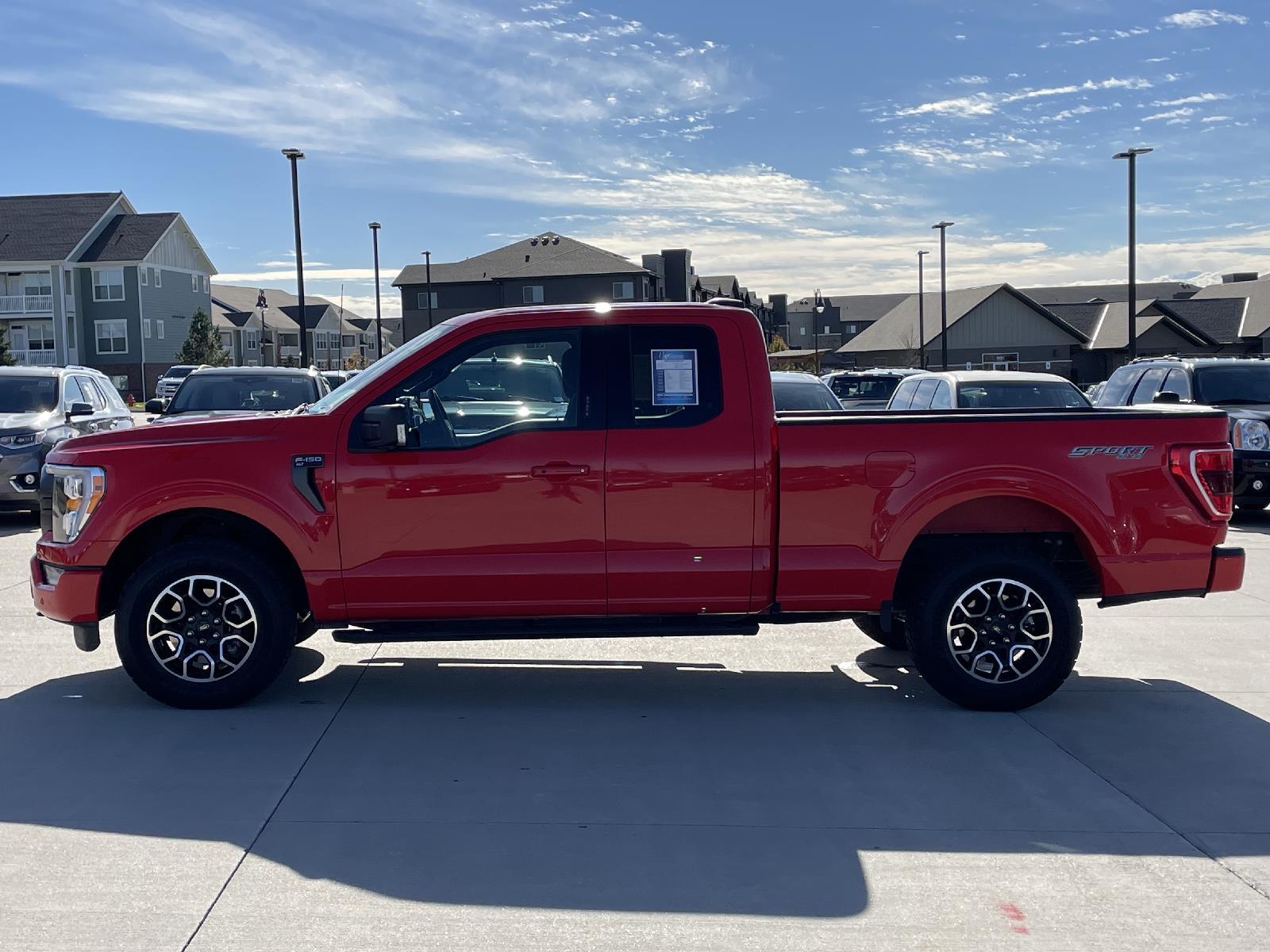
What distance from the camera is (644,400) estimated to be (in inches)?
239

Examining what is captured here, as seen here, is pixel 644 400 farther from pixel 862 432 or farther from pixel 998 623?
pixel 998 623

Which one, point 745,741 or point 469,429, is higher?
point 469,429

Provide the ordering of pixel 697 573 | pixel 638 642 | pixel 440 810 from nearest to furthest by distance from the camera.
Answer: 1. pixel 440 810
2. pixel 697 573
3. pixel 638 642

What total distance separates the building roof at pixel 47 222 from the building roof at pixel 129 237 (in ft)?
3.39

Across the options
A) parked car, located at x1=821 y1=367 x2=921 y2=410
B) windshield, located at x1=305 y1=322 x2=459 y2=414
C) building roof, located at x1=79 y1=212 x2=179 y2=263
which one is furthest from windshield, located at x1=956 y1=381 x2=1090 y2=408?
building roof, located at x1=79 y1=212 x2=179 y2=263

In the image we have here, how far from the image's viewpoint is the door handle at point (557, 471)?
19.4ft

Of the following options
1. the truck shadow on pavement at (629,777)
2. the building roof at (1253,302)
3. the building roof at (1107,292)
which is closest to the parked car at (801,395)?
the truck shadow on pavement at (629,777)

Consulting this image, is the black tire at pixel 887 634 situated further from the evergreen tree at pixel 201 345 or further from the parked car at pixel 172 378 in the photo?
the evergreen tree at pixel 201 345

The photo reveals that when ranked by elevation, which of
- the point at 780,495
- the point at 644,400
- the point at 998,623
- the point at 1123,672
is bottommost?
the point at 1123,672

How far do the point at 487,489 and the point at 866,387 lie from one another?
2459 centimetres

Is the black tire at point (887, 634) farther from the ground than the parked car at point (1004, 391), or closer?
closer

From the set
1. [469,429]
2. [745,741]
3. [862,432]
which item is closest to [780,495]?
[862,432]

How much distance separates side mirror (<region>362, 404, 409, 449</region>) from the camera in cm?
579

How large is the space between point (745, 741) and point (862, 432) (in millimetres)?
1658
